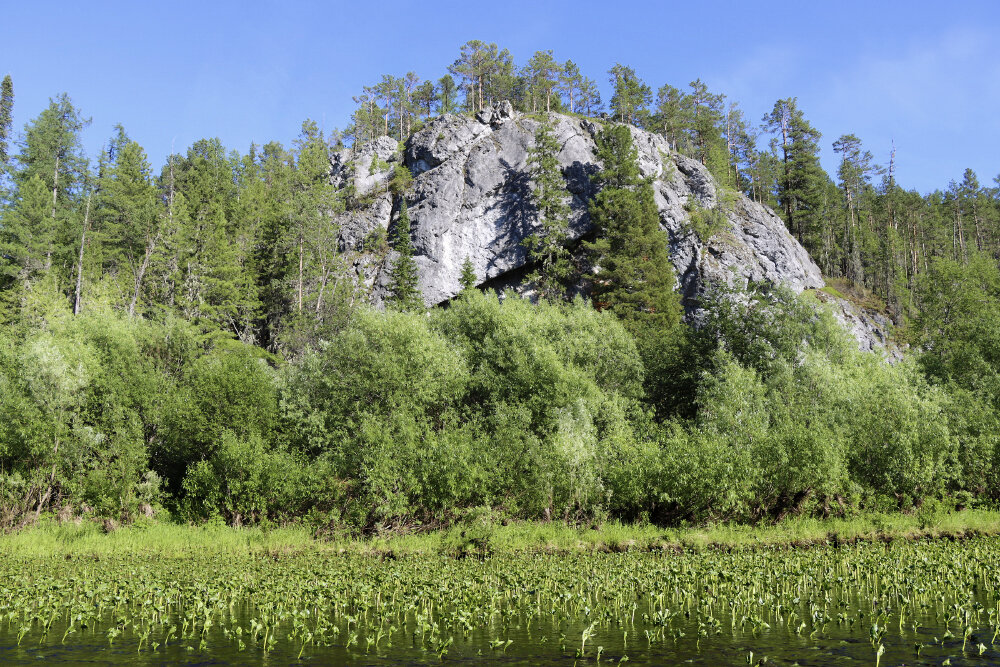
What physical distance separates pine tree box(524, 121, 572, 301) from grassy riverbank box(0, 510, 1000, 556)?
40419 millimetres

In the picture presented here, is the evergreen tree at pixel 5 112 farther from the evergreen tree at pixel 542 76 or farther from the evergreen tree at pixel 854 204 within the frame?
the evergreen tree at pixel 854 204

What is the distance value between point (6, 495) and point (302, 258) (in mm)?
38230

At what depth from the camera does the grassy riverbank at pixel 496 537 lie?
31.6m

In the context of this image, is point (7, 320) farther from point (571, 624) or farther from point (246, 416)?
point (571, 624)

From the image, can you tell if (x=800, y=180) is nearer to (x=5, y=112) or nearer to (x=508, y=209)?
(x=508, y=209)

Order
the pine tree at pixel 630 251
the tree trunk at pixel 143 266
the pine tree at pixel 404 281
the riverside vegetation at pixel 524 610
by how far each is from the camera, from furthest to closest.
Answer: the pine tree at pixel 404 281
the pine tree at pixel 630 251
the tree trunk at pixel 143 266
the riverside vegetation at pixel 524 610

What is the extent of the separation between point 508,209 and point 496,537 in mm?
58820

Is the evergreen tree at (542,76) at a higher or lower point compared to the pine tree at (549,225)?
higher

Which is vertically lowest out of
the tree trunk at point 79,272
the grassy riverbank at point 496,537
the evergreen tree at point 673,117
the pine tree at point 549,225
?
the grassy riverbank at point 496,537

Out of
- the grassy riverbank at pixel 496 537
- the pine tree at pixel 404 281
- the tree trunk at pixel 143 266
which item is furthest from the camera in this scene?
the pine tree at pixel 404 281

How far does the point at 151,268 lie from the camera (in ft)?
217

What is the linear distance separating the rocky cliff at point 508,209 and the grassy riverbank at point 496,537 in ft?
138

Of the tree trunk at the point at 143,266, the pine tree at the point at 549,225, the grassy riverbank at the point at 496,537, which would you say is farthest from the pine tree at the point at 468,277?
the grassy riverbank at the point at 496,537

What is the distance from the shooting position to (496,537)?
106 feet
